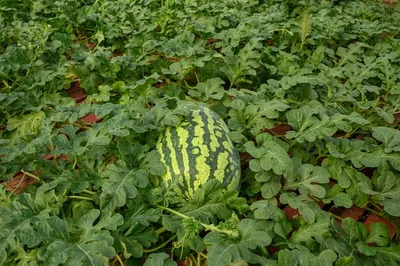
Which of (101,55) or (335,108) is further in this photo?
(101,55)

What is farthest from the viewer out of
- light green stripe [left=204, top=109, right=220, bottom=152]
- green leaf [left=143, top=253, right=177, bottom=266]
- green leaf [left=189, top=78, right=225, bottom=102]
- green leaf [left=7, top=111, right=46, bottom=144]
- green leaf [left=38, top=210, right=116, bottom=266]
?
green leaf [left=189, top=78, right=225, bottom=102]

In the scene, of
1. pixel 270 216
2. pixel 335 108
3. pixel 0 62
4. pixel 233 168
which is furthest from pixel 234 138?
pixel 0 62

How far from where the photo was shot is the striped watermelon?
1.92 metres

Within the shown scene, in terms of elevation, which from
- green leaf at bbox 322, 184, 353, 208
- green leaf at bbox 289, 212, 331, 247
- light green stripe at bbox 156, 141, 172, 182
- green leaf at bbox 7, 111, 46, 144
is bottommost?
green leaf at bbox 322, 184, 353, 208

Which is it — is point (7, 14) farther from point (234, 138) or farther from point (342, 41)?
point (342, 41)

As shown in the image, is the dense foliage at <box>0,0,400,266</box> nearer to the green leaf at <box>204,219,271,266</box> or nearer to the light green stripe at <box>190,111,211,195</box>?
the green leaf at <box>204,219,271,266</box>

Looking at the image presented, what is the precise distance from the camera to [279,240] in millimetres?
1744

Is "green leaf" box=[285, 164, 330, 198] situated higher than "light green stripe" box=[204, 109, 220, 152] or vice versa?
"light green stripe" box=[204, 109, 220, 152]

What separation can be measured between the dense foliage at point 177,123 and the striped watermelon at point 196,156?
2.9 inches

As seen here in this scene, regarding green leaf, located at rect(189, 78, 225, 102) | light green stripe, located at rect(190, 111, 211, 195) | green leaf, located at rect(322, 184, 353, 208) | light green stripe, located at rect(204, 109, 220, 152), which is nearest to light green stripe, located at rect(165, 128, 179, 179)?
light green stripe, located at rect(190, 111, 211, 195)

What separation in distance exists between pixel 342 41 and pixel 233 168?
2276mm

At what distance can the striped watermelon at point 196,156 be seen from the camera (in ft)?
6.30

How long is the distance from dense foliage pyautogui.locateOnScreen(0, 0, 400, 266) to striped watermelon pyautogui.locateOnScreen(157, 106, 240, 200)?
0.24 feet

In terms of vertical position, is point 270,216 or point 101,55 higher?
point 101,55
